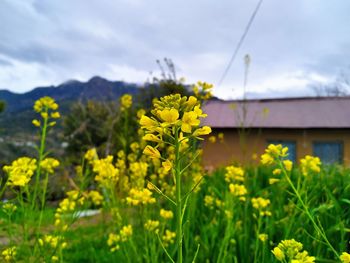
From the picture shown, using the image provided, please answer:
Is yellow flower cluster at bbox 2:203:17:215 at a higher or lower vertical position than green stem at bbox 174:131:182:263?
lower

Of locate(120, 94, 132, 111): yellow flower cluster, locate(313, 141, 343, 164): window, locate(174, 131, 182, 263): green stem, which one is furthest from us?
locate(313, 141, 343, 164): window

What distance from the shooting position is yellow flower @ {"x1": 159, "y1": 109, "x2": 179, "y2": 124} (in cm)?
89

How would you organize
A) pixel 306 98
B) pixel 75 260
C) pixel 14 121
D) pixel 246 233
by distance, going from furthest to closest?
pixel 14 121 → pixel 306 98 → pixel 75 260 → pixel 246 233

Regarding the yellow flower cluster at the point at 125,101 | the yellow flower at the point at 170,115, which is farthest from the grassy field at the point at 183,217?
the yellow flower cluster at the point at 125,101

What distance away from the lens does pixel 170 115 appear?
0.90m

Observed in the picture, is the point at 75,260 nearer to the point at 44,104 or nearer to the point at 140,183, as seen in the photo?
the point at 140,183

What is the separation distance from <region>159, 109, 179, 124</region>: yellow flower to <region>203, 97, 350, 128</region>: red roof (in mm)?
9915

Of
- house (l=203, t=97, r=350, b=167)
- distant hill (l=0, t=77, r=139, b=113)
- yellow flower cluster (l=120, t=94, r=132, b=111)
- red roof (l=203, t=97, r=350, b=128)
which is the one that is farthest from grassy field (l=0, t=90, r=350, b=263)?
red roof (l=203, t=97, r=350, b=128)

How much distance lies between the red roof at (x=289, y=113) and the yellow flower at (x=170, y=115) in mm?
9915

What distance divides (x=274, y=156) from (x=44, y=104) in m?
1.82

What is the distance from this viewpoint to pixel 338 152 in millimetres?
11352

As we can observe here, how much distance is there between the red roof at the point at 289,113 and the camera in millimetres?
11320

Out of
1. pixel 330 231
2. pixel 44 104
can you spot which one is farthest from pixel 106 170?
pixel 330 231

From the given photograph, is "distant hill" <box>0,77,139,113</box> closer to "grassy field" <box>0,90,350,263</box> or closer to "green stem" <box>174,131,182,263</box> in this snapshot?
"grassy field" <box>0,90,350,263</box>
